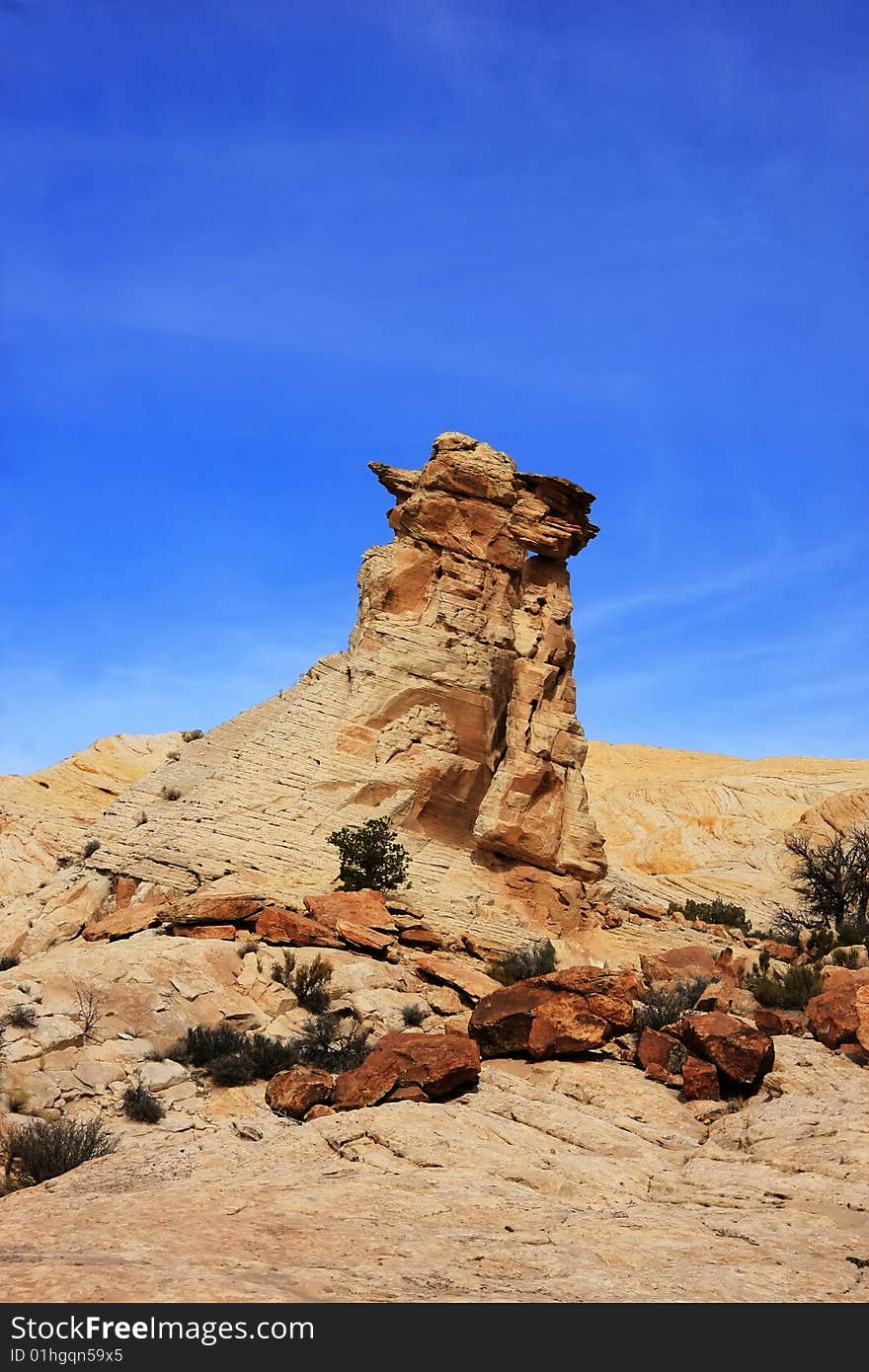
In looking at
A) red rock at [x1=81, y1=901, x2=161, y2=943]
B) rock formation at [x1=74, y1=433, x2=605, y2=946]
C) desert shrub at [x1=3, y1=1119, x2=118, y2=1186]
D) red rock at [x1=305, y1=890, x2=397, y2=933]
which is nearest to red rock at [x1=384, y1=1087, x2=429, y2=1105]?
desert shrub at [x1=3, y1=1119, x2=118, y2=1186]

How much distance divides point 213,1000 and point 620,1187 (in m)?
7.71

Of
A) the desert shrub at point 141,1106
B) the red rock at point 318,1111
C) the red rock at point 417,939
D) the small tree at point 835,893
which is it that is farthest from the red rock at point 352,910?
the small tree at point 835,893

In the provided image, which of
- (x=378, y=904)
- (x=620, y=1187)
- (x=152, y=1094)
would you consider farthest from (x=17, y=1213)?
(x=378, y=904)

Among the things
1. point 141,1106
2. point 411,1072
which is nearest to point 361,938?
point 411,1072

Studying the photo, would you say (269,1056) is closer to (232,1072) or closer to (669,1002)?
(232,1072)

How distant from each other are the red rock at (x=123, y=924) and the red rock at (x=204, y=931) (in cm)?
94

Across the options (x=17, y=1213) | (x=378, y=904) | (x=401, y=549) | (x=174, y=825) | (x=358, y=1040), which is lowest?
(x=17, y=1213)

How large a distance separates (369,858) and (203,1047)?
10.2 m

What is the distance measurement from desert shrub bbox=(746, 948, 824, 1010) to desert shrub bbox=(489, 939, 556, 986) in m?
3.67

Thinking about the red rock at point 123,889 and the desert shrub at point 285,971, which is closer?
the desert shrub at point 285,971

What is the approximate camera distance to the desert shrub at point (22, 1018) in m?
14.1

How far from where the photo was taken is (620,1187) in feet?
33.3

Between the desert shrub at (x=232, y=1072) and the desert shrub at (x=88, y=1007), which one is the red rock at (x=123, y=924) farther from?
the desert shrub at (x=232, y=1072)
